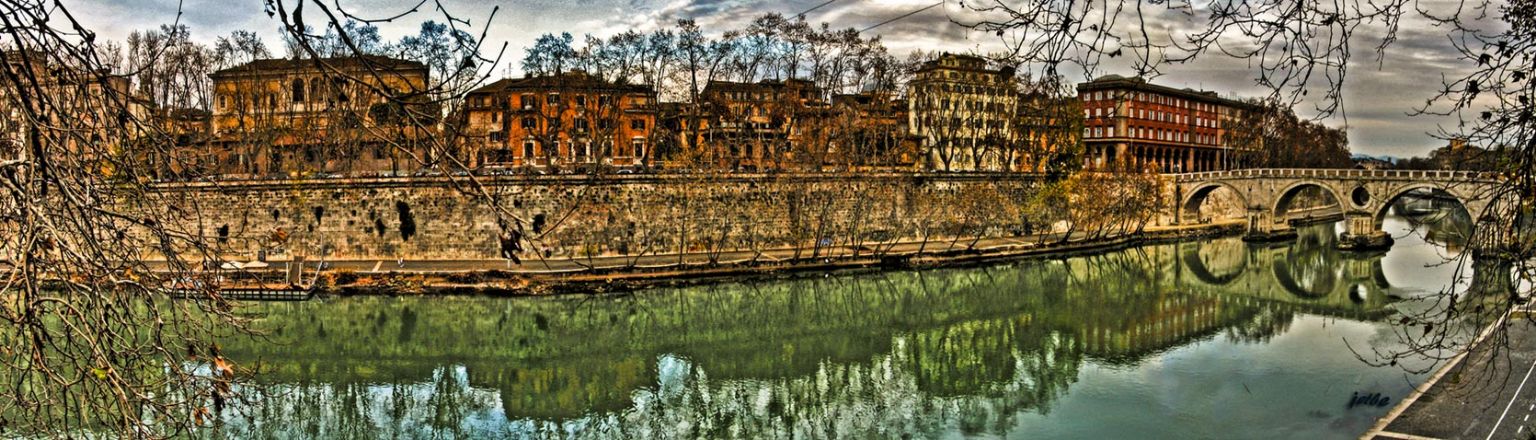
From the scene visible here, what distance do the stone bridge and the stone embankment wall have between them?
15.9 m

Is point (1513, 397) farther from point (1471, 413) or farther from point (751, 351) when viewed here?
point (751, 351)

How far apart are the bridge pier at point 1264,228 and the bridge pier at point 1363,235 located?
12.2 ft

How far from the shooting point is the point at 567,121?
116 feet

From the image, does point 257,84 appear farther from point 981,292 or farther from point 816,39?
point 981,292

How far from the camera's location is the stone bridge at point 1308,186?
3681 cm

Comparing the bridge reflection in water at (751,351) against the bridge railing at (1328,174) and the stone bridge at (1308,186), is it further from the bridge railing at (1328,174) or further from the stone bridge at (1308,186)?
the bridge railing at (1328,174)

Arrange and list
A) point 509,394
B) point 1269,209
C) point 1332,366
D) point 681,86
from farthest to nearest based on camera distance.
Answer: point 1269,209, point 681,86, point 1332,366, point 509,394

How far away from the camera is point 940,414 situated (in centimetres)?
1389

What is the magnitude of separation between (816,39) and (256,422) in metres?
25.7

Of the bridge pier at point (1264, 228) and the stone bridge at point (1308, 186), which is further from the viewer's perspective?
the bridge pier at point (1264, 228)

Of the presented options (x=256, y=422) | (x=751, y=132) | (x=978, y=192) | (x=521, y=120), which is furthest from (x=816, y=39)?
(x=256, y=422)

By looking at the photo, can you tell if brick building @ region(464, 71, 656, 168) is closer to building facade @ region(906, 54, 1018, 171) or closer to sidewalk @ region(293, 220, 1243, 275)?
sidewalk @ region(293, 220, 1243, 275)

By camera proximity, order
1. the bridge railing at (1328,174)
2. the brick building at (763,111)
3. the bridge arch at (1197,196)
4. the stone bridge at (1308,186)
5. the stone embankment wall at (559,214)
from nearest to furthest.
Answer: the stone embankment wall at (559,214), the brick building at (763,111), the stone bridge at (1308,186), the bridge railing at (1328,174), the bridge arch at (1197,196)

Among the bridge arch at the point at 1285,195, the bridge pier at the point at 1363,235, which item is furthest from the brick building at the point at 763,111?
the bridge arch at the point at 1285,195
